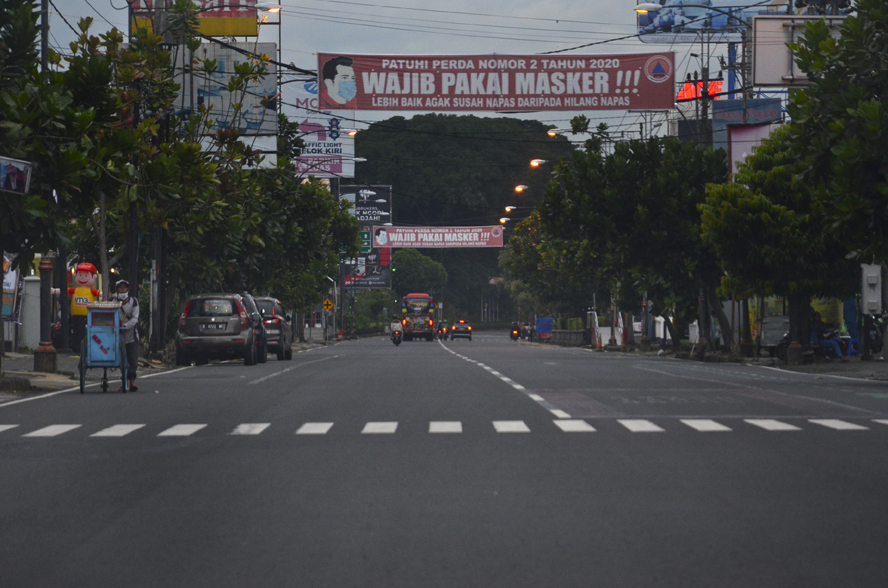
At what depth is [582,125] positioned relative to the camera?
43.5 m

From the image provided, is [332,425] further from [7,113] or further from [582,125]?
[582,125]

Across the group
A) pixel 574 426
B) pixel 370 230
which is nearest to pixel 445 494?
pixel 574 426

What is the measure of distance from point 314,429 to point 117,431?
1954 millimetres

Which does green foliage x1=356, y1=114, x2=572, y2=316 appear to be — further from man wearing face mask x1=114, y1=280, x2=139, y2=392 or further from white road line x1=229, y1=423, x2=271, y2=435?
white road line x1=229, y1=423, x2=271, y2=435

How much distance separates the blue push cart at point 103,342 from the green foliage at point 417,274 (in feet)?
403

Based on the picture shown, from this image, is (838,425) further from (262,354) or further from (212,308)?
(262,354)

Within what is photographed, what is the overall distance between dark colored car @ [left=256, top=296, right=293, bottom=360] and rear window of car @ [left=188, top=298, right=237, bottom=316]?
5.26 m

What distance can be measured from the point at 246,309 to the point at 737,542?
26.5 m

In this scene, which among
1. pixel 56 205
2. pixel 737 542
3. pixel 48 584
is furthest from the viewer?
pixel 56 205

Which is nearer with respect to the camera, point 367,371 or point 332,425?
point 332,425

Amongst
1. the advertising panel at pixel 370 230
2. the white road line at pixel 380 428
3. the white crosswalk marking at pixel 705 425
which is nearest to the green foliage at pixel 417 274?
the advertising panel at pixel 370 230

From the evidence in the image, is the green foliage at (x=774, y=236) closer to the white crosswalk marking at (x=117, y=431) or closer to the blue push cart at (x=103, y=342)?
the blue push cart at (x=103, y=342)

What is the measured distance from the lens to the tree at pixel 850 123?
72.5 feet

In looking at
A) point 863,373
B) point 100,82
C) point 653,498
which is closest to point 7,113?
point 100,82
